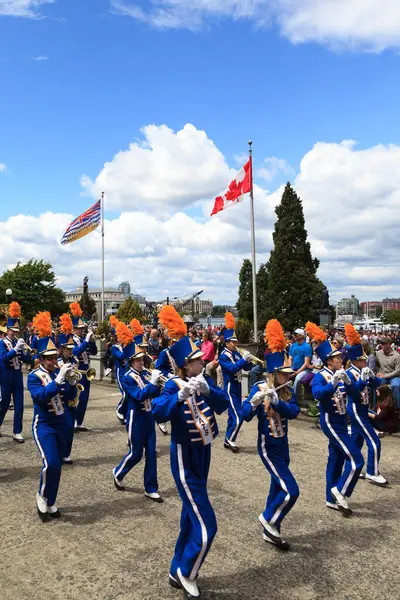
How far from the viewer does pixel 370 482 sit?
7301 mm

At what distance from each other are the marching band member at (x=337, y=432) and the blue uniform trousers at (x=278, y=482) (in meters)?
1.17

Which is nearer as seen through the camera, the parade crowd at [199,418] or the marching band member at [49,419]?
the parade crowd at [199,418]

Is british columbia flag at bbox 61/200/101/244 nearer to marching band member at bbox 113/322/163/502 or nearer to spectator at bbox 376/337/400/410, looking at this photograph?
spectator at bbox 376/337/400/410

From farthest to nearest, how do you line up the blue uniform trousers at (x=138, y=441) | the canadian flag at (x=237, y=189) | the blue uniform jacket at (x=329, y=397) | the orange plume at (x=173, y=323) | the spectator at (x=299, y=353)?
the canadian flag at (x=237, y=189) → the spectator at (x=299, y=353) → the blue uniform trousers at (x=138, y=441) → the blue uniform jacket at (x=329, y=397) → the orange plume at (x=173, y=323)

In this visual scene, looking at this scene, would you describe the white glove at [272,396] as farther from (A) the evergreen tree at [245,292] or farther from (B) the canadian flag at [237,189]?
(A) the evergreen tree at [245,292]

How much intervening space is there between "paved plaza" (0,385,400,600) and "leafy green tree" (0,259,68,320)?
5791 cm

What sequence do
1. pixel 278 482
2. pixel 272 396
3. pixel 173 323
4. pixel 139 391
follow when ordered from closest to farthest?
pixel 173 323, pixel 272 396, pixel 278 482, pixel 139 391

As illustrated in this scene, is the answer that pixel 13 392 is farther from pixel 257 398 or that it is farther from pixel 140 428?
pixel 257 398

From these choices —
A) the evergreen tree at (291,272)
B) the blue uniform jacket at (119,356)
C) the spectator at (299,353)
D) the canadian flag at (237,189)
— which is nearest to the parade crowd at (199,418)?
the blue uniform jacket at (119,356)

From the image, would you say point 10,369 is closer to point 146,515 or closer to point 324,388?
point 146,515

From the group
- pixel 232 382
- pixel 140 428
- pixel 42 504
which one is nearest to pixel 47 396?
pixel 42 504

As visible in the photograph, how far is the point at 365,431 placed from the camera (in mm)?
7102

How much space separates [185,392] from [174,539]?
2.06 meters

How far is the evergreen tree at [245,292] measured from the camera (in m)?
56.6
